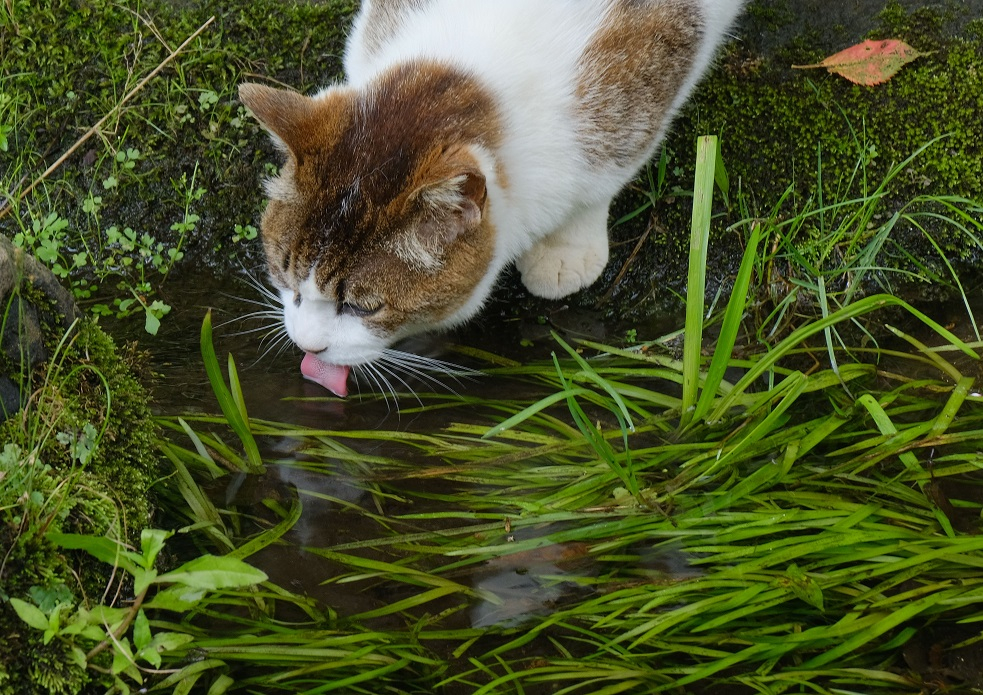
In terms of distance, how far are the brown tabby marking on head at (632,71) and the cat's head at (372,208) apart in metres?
0.39

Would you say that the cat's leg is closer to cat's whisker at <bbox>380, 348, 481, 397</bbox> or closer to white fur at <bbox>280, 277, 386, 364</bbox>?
cat's whisker at <bbox>380, 348, 481, 397</bbox>

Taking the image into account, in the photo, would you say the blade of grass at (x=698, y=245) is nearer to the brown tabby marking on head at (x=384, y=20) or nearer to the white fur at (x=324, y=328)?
the white fur at (x=324, y=328)

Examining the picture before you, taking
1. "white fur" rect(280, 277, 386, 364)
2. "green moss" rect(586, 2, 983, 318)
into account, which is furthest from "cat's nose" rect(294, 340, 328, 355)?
"green moss" rect(586, 2, 983, 318)

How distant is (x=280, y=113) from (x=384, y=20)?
25.4 inches

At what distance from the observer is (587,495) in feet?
7.49

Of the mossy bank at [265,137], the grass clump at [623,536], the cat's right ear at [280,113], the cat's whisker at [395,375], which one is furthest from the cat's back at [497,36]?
the cat's whisker at [395,375]

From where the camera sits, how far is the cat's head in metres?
2.24

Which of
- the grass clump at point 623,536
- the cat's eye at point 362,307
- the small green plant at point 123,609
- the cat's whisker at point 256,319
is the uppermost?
the small green plant at point 123,609

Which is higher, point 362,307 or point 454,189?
point 454,189

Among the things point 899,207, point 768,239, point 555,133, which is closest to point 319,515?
point 555,133

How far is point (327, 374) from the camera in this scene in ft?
8.86

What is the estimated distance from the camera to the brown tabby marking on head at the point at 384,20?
2.69m

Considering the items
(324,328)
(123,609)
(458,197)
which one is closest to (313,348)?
(324,328)

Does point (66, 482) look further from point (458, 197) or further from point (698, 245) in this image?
point (698, 245)
